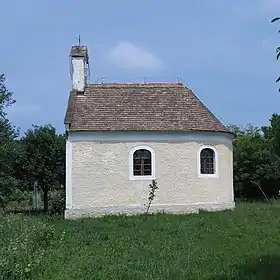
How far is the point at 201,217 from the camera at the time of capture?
23922mm

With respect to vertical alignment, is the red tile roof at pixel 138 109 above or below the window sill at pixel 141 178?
above

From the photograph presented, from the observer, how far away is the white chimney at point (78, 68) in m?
29.3

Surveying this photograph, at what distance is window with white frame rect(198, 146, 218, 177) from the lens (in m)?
Answer: 27.8

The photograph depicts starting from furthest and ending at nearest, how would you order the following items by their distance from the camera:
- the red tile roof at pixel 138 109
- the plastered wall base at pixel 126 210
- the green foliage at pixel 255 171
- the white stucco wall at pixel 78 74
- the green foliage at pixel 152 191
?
1. the green foliage at pixel 255 171
2. the white stucco wall at pixel 78 74
3. the red tile roof at pixel 138 109
4. the plastered wall base at pixel 126 210
5. the green foliage at pixel 152 191

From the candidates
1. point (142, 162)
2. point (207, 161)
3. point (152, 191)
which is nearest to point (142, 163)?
point (142, 162)

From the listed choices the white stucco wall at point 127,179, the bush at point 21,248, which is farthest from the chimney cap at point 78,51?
the bush at point 21,248

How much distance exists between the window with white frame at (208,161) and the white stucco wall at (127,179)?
362mm

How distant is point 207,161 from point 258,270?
15853 millimetres

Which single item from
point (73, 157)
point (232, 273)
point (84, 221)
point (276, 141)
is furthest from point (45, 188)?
point (276, 141)

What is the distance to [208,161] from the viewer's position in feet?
92.1

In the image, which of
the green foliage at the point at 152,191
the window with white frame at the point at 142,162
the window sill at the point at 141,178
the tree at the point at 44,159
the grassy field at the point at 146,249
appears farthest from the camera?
the tree at the point at 44,159

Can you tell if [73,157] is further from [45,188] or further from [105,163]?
[45,188]

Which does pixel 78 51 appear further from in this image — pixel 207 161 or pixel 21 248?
pixel 21 248

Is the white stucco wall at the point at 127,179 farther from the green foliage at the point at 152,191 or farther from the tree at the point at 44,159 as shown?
the tree at the point at 44,159
